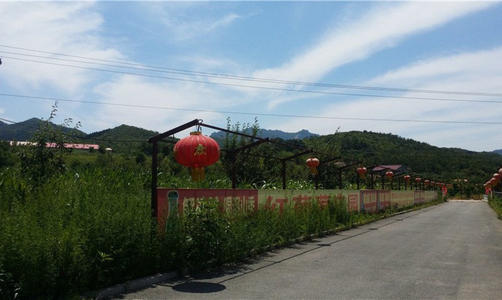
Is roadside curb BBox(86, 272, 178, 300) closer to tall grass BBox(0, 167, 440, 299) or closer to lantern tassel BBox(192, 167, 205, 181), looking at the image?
tall grass BBox(0, 167, 440, 299)

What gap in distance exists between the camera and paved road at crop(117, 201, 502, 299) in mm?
7820

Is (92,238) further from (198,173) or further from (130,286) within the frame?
(198,173)

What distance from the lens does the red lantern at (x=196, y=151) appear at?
982 cm

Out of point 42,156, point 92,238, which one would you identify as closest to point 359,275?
point 92,238

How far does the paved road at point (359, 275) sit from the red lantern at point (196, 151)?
96.1 inches

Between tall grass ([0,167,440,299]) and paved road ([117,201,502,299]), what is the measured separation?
602mm

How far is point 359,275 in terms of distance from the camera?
31.1 feet

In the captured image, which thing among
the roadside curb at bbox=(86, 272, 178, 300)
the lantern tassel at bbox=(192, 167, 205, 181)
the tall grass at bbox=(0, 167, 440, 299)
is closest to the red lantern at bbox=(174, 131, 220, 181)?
the lantern tassel at bbox=(192, 167, 205, 181)

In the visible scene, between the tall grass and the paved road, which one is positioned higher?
the tall grass

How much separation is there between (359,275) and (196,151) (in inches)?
171

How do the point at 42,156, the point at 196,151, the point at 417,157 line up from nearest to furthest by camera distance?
the point at 196,151
the point at 42,156
the point at 417,157

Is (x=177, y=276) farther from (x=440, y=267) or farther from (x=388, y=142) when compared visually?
(x=388, y=142)

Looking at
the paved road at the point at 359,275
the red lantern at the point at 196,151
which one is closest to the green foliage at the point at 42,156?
the red lantern at the point at 196,151

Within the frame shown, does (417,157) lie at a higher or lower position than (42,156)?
higher
